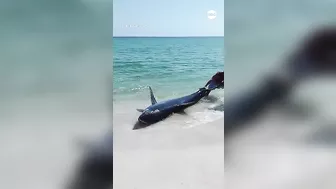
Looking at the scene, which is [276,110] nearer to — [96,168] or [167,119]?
[167,119]

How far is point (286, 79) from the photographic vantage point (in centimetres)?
192

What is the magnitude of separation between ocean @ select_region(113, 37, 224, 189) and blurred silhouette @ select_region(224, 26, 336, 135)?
0.10 meters

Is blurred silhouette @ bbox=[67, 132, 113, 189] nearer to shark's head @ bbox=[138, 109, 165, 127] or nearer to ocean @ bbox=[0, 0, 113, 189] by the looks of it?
ocean @ bbox=[0, 0, 113, 189]

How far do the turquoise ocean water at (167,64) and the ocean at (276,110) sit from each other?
4.3 inches

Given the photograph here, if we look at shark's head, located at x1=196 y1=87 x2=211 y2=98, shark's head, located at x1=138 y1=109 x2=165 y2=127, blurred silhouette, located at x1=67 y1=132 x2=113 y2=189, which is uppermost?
shark's head, located at x1=196 y1=87 x2=211 y2=98

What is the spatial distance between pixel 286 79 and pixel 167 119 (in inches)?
28.0

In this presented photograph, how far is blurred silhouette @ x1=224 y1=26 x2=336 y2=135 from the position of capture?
191 cm

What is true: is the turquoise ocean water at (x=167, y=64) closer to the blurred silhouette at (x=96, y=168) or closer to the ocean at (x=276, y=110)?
the ocean at (x=276, y=110)

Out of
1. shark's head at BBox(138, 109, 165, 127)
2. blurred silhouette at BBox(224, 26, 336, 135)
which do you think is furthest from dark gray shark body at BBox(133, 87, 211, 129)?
blurred silhouette at BBox(224, 26, 336, 135)

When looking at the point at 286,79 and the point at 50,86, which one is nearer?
the point at 50,86

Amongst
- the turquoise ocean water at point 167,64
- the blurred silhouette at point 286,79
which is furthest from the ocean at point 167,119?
the blurred silhouette at point 286,79

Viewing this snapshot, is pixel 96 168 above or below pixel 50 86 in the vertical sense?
below

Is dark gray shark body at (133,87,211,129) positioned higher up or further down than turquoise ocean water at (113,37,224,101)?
further down

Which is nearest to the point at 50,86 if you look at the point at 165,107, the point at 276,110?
the point at 165,107
